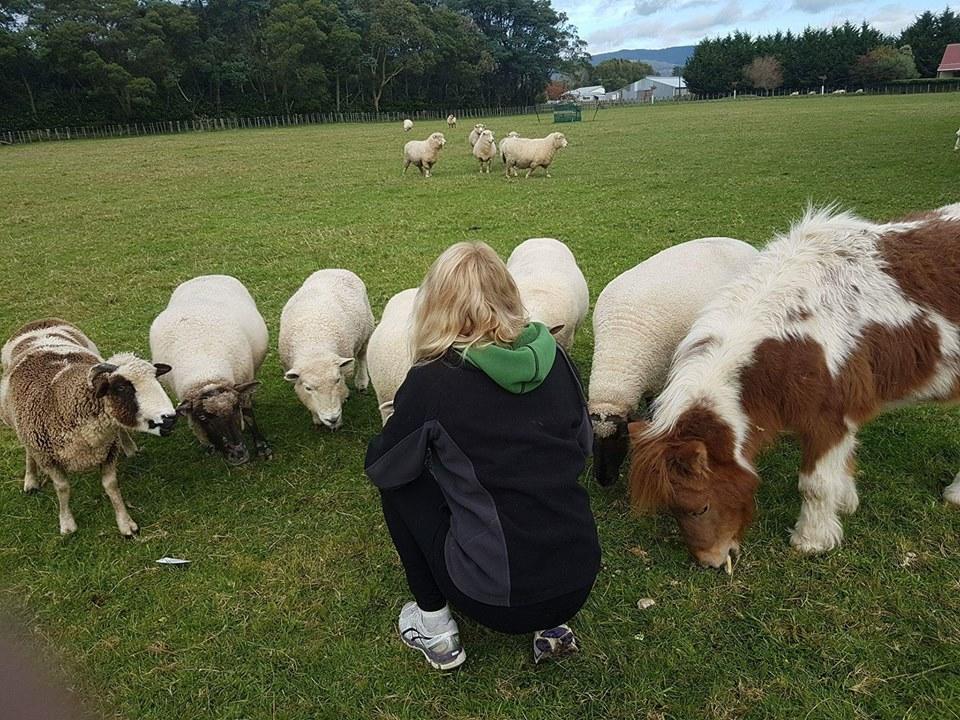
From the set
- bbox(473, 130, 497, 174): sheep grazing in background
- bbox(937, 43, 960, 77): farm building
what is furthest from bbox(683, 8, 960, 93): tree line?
bbox(473, 130, 497, 174): sheep grazing in background

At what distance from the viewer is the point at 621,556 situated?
4.24 meters

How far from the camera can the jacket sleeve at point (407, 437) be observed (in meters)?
2.81

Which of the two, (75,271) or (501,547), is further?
(75,271)

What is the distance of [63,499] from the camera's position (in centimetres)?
478

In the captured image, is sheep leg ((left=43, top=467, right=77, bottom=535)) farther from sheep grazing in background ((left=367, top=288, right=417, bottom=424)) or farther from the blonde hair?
the blonde hair

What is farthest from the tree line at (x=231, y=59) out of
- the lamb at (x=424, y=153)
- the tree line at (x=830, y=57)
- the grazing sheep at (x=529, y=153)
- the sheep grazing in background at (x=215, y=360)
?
the sheep grazing in background at (x=215, y=360)

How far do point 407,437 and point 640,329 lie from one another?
2980mm

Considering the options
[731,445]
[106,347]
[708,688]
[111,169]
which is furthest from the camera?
[111,169]

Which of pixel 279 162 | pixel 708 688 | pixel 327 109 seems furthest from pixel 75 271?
pixel 327 109

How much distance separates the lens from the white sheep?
20.3 ft

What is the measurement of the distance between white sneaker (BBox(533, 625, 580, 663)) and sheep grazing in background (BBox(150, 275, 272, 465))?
3.02 m

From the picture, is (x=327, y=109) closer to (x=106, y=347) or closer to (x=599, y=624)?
(x=106, y=347)

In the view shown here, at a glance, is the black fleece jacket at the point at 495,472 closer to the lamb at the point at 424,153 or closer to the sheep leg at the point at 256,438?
the sheep leg at the point at 256,438

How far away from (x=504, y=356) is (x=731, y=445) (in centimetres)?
166
